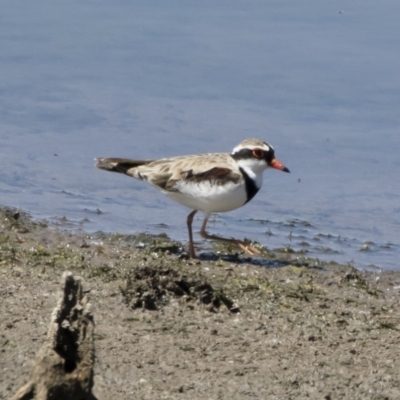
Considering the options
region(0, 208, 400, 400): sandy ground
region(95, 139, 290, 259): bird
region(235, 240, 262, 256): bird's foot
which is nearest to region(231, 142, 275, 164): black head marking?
region(95, 139, 290, 259): bird

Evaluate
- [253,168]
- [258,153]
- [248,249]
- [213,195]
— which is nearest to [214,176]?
[213,195]

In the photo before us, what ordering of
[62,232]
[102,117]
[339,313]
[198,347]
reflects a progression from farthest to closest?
[102,117], [62,232], [339,313], [198,347]

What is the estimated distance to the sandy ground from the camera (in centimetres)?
554

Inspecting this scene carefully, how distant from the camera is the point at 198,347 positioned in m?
6.00

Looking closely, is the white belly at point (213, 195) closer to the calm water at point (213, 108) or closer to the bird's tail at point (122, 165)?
the bird's tail at point (122, 165)

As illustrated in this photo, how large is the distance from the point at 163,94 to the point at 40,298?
6536 millimetres

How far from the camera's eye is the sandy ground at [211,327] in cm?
554

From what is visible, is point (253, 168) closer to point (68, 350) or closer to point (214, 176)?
point (214, 176)

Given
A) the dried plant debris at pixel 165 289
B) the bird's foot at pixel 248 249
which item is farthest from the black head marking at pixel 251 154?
the dried plant debris at pixel 165 289

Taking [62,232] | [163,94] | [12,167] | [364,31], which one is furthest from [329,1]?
[62,232]

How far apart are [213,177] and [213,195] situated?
168 mm

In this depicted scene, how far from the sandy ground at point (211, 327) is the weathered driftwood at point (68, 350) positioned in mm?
804

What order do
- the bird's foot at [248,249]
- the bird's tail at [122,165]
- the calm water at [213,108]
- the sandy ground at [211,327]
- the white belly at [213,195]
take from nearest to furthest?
1. the sandy ground at [211,327]
2. the white belly at [213,195]
3. the bird's foot at [248,249]
4. the bird's tail at [122,165]
5. the calm water at [213,108]

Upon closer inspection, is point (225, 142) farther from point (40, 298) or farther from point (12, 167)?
point (40, 298)
